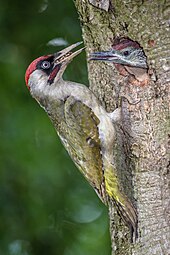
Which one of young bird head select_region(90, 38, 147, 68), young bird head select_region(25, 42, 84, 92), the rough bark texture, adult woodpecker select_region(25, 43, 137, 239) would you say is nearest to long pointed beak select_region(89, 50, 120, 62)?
young bird head select_region(90, 38, 147, 68)

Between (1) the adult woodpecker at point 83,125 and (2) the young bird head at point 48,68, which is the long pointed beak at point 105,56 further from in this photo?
(2) the young bird head at point 48,68

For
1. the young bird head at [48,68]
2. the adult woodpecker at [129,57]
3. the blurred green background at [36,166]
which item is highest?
the adult woodpecker at [129,57]

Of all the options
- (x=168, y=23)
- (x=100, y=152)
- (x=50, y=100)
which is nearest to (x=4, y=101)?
(x=50, y=100)

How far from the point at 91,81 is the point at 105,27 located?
42 centimetres

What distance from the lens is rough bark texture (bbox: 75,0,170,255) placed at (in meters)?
4.41

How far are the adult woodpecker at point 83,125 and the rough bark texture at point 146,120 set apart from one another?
62 millimetres

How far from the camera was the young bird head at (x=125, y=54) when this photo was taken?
14.7 ft

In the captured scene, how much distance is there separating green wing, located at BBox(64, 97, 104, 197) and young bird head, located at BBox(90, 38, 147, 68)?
35 centimetres

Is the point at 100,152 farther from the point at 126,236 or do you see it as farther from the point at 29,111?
the point at 29,111

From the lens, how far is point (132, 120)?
15.1 feet

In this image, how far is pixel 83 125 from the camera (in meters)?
4.71

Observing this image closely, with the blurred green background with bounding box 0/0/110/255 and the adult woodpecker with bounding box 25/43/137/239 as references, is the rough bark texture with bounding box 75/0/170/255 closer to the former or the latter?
the adult woodpecker with bounding box 25/43/137/239

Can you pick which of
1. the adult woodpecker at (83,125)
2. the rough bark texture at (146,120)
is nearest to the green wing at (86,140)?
the adult woodpecker at (83,125)

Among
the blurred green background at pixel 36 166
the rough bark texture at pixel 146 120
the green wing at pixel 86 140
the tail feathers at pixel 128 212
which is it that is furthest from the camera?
the blurred green background at pixel 36 166
